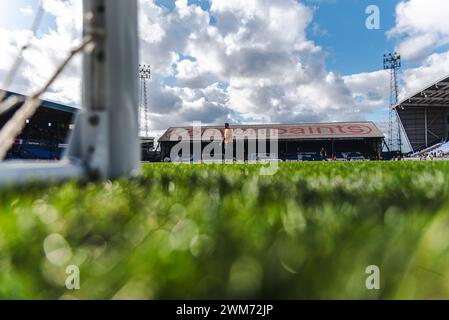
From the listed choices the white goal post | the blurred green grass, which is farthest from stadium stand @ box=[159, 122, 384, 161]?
the blurred green grass

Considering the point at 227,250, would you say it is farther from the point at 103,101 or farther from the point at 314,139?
the point at 314,139

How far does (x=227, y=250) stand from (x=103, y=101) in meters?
1.20

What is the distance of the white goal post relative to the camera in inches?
59.9

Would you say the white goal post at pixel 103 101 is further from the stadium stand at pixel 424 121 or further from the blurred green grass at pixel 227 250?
the stadium stand at pixel 424 121

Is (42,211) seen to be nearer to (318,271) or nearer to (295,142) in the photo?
(318,271)

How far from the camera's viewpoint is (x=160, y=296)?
47 cm

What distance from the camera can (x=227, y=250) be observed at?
22.6 inches

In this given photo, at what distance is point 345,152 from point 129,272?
37622mm

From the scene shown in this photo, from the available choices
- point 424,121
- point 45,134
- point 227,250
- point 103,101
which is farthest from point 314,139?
point 227,250

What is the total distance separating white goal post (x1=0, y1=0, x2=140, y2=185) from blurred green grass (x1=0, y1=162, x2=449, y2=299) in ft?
1.99

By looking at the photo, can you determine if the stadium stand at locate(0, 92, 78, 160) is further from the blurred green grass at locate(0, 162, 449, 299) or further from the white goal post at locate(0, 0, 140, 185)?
the blurred green grass at locate(0, 162, 449, 299)

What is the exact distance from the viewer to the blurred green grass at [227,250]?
1.56 feet
